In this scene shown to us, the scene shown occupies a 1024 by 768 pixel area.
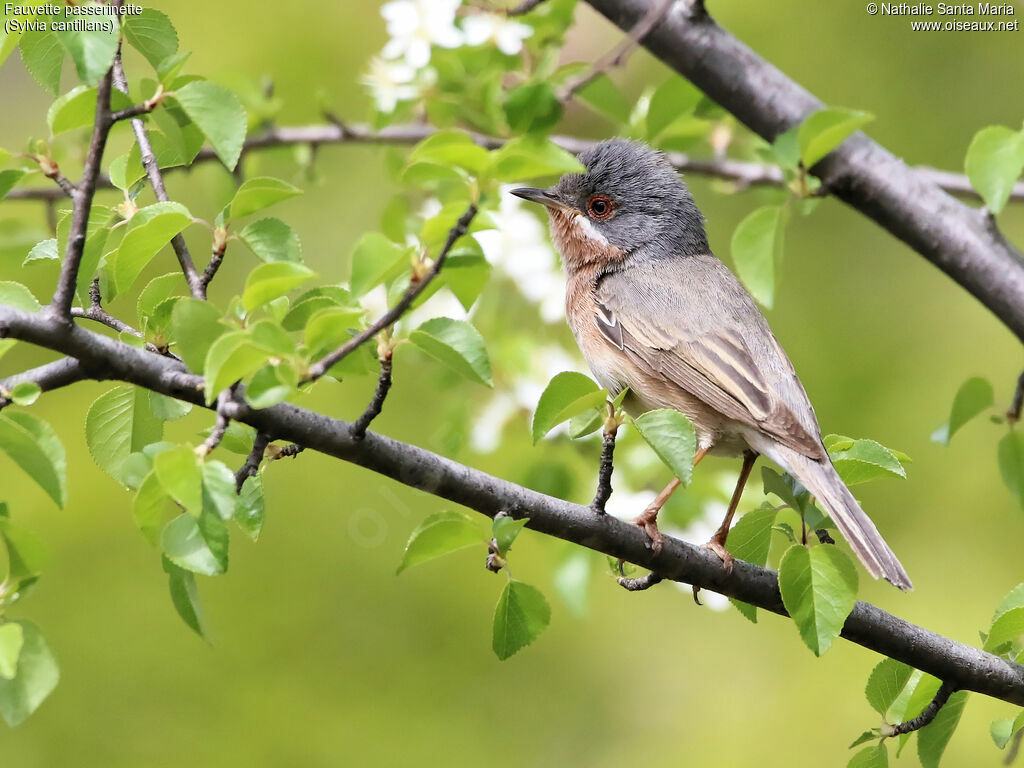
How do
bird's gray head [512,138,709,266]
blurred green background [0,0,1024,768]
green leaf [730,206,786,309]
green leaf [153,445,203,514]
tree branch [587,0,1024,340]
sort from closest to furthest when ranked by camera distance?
green leaf [153,445,203,514] → green leaf [730,206,786,309] → tree branch [587,0,1024,340] → bird's gray head [512,138,709,266] → blurred green background [0,0,1024,768]

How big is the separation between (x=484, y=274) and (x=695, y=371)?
6.83 feet

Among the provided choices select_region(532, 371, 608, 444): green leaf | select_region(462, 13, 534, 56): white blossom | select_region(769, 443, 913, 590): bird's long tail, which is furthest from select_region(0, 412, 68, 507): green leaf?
select_region(462, 13, 534, 56): white blossom

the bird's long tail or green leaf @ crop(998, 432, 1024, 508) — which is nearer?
the bird's long tail

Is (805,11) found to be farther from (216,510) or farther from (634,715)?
(216,510)

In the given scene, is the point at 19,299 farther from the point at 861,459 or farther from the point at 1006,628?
the point at 1006,628

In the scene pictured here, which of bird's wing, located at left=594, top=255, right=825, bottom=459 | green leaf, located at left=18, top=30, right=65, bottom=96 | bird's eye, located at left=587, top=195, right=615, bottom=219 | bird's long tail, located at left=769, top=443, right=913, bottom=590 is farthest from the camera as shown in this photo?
bird's eye, located at left=587, top=195, right=615, bottom=219

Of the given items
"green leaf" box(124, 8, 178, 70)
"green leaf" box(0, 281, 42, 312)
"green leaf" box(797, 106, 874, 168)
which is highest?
"green leaf" box(797, 106, 874, 168)

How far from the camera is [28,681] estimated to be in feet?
7.20

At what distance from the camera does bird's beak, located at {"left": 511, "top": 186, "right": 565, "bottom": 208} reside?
521 cm

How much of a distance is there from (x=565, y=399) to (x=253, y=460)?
2.39 ft

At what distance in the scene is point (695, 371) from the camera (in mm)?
4094

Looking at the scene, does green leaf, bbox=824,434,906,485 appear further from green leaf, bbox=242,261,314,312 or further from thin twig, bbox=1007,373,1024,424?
green leaf, bbox=242,261,314,312

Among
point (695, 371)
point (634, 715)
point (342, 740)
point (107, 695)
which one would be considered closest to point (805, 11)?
point (695, 371)

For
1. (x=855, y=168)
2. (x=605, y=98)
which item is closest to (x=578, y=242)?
(x=605, y=98)
